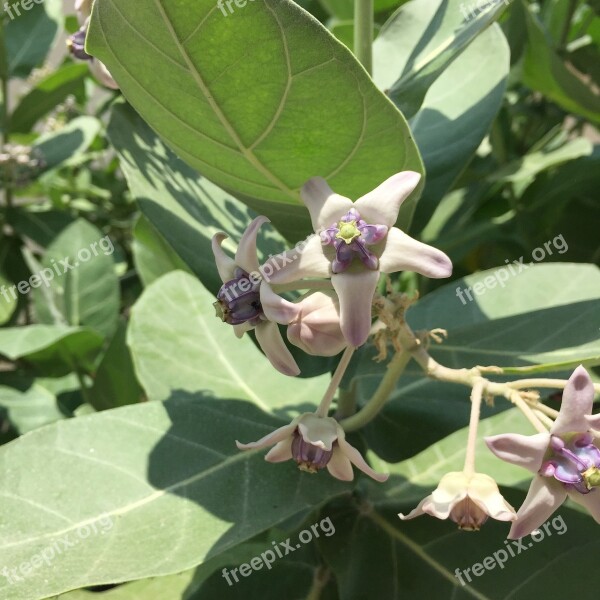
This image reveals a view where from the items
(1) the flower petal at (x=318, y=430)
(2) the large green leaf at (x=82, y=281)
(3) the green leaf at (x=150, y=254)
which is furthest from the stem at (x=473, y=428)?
(2) the large green leaf at (x=82, y=281)

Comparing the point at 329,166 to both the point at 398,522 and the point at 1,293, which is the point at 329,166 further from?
the point at 1,293

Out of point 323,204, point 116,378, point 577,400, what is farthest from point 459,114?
point 116,378

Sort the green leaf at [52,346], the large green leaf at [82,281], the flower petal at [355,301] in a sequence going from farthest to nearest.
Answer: the large green leaf at [82,281] → the green leaf at [52,346] → the flower petal at [355,301]

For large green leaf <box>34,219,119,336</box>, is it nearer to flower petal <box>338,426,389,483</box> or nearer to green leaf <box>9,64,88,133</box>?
green leaf <box>9,64,88,133</box>

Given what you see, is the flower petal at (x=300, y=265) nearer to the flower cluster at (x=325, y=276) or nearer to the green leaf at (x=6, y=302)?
the flower cluster at (x=325, y=276)

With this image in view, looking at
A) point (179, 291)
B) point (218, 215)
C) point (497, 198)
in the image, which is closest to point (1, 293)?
point (179, 291)

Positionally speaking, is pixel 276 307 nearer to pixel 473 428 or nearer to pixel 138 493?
pixel 473 428

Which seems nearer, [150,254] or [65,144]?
[150,254]

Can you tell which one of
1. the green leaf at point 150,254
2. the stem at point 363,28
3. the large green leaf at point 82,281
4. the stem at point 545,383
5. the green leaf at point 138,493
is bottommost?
the large green leaf at point 82,281
